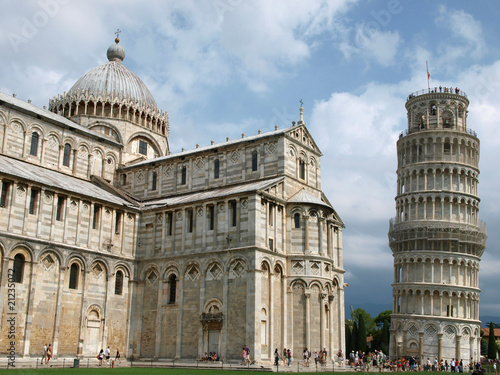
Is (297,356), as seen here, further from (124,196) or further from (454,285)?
(454,285)

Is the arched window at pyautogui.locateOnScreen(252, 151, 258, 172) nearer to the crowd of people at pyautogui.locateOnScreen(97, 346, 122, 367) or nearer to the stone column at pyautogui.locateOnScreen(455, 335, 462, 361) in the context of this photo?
the crowd of people at pyautogui.locateOnScreen(97, 346, 122, 367)

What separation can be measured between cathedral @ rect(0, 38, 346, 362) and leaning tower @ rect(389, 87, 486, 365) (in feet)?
85.3

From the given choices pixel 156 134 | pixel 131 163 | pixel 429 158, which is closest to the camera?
pixel 131 163

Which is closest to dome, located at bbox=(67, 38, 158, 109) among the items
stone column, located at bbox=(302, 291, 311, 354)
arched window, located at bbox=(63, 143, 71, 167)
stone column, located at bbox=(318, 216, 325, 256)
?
arched window, located at bbox=(63, 143, 71, 167)

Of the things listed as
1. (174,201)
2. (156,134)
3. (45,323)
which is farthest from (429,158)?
(45,323)

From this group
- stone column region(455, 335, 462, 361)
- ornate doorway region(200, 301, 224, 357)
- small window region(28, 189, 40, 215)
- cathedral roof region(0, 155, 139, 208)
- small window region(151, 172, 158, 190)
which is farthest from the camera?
stone column region(455, 335, 462, 361)

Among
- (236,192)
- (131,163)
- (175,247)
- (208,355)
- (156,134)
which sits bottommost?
(208,355)

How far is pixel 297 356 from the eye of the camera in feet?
129

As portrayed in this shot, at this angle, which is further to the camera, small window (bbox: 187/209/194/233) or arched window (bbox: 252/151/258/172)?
arched window (bbox: 252/151/258/172)

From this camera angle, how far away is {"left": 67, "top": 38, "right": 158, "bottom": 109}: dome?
55.5 meters

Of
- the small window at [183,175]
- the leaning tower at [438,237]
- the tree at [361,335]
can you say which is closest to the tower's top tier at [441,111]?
the leaning tower at [438,237]

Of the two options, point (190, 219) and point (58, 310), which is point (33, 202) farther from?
point (190, 219)

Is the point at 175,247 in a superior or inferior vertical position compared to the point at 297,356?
superior

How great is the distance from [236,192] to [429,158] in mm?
39864
